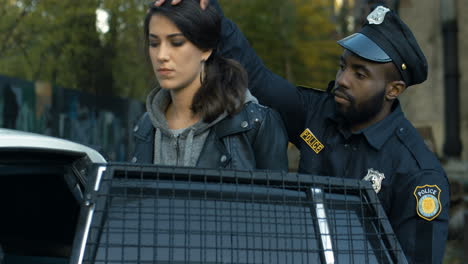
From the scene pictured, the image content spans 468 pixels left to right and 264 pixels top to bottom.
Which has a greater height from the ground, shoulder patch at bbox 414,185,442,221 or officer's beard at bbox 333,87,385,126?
officer's beard at bbox 333,87,385,126

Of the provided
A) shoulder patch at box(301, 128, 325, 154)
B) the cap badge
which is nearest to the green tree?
the cap badge

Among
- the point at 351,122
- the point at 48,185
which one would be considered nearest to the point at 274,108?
the point at 351,122

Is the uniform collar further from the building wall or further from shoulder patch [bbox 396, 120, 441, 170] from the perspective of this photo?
the building wall

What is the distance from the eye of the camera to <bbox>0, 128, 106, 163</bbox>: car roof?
2.49 meters

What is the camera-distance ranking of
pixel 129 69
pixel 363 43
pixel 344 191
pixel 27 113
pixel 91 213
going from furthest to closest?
pixel 129 69, pixel 27 113, pixel 363 43, pixel 344 191, pixel 91 213

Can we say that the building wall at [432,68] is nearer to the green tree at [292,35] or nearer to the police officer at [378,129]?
the green tree at [292,35]

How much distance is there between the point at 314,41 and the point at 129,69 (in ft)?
48.4

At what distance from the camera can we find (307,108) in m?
3.07

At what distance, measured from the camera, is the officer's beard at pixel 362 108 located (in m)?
2.76

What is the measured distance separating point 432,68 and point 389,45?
17.0 m

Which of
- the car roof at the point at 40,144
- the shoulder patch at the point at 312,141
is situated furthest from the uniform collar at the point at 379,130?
the car roof at the point at 40,144

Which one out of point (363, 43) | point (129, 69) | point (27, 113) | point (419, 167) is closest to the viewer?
point (419, 167)

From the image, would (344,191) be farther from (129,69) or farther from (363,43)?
(129,69)

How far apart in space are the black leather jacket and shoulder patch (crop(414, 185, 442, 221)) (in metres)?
0.58
